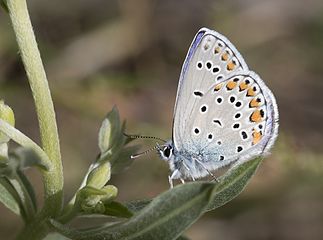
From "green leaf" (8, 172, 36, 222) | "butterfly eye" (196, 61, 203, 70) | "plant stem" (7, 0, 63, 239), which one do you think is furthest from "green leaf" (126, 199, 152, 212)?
"butterfly eye" (196, 61, 203, 70)

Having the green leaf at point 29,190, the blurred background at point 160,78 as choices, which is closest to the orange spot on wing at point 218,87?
the green leaf at point 29,190

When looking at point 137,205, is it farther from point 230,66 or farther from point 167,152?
point 230,66

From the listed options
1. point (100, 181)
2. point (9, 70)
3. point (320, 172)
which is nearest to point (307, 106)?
point (320, 172)

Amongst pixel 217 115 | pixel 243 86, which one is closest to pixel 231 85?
pixel 243 86

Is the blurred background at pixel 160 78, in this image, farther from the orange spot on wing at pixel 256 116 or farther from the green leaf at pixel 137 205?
the green leaf at pixel 137 205

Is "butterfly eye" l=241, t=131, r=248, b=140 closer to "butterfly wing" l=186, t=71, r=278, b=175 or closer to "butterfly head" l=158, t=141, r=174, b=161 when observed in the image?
"butterfly wing" l=186, t=71, r=278, b=175

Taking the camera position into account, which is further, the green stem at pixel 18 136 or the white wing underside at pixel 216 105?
the white wing underside at pixel 216 105
